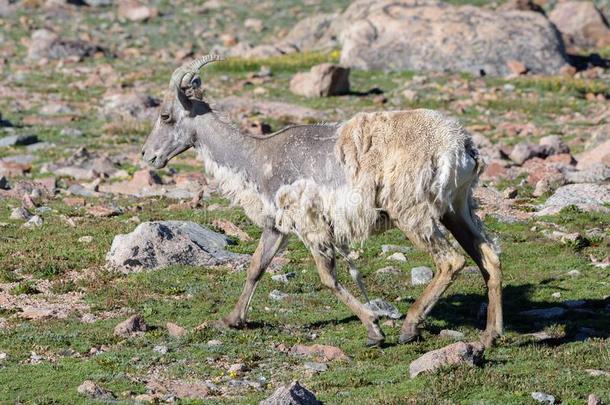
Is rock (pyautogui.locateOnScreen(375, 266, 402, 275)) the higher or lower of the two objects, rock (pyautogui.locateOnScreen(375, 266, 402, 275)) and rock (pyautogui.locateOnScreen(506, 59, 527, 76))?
the higher

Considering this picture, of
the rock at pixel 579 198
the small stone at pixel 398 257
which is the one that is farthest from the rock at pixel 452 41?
the small stone at pixel 398 257

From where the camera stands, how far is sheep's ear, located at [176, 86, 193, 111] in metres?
13.0

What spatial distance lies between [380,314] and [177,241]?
12.0 feet

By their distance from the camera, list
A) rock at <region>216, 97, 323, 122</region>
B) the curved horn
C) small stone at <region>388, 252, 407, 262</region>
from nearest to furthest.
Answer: the curved horn
small stone at <region>388, 252, 407, 262</region>
rock at <region>216, 97, 323, 122</region>

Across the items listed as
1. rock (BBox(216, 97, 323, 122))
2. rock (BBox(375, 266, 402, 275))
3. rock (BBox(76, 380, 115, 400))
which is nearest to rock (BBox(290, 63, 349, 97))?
rock (BBox(216, 97, 323, 122))

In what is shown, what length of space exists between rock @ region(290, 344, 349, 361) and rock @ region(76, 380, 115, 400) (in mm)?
2311

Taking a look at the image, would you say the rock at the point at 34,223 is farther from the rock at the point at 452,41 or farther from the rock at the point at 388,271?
the rock at the point at 452,41

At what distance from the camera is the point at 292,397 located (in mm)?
9391

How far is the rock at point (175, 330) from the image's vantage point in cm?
1243

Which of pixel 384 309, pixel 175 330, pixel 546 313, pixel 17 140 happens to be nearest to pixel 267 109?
pixel 17 140

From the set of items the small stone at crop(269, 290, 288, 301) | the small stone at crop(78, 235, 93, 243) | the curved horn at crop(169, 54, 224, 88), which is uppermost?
the curved horn at crop(169, 54, 224, 88)

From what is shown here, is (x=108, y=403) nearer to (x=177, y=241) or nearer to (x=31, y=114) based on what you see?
(x=177, y=241)

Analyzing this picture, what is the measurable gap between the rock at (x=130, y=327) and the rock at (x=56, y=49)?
26366mm

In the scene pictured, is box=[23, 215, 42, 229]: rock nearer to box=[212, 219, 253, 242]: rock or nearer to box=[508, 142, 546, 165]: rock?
box=[212, 219, 253, 242]: rock
